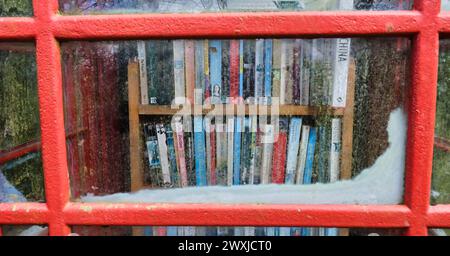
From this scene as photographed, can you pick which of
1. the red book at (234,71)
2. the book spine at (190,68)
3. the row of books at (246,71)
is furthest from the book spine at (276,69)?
the book spine at (190,68)

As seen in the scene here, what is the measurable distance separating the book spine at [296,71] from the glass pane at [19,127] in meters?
0.73

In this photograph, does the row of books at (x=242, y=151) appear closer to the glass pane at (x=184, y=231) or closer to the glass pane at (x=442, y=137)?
the glass pane at (x=184, y=231)

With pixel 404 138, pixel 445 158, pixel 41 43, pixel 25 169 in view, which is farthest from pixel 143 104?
pixel 445 158

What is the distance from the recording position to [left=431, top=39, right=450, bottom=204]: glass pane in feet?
3.40

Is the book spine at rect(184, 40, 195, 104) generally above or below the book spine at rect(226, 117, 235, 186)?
above

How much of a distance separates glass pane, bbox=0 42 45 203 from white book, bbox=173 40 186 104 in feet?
1.31

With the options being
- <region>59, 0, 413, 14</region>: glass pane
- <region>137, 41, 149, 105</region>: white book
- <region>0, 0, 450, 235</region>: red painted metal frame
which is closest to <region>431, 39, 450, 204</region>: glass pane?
<region>0, 0, 450, 235</region>: red painted metal frame

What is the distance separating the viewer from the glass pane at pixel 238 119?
106 centimetres

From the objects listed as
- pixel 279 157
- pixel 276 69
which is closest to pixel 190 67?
pixel 276 69

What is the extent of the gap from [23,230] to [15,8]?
646 mm

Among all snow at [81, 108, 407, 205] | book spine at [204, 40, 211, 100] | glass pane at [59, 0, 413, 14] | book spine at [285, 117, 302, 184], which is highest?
glass pane at [59, 0, 413, 14]

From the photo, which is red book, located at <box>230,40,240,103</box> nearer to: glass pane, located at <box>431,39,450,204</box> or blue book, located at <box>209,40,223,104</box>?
blue book, located at <box>209,40,223,104</box>
